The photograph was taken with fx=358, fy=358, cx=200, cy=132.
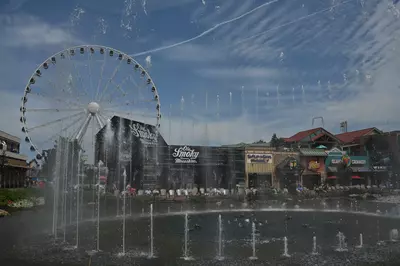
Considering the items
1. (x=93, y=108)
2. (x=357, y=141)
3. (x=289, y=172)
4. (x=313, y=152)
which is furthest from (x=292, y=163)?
(x=93, y=108)

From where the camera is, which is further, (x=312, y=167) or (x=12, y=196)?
(x=312, y=167)

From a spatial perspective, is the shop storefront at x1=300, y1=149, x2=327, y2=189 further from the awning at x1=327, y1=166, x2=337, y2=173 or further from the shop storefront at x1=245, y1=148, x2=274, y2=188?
the shop storefront at x1=245, y1=148, x2=274, y2=188

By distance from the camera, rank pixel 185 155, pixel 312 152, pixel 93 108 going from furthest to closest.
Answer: pixel 312 152
pixel 185 155
pixel 93 108

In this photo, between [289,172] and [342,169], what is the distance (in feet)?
46.7

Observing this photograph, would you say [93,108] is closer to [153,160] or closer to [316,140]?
[153,160]

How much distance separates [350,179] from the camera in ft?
239

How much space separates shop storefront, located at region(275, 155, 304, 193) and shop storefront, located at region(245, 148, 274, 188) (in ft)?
5.45

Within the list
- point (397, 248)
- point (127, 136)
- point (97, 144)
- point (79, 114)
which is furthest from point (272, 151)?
point (397, 248)

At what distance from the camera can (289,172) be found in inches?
2557

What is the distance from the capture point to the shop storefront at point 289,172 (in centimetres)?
6425

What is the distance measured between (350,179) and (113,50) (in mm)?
53339

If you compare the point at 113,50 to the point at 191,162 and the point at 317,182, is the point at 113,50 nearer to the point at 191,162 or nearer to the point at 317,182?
the point at 191,162

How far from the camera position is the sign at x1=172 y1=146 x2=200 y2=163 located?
59.1 meters

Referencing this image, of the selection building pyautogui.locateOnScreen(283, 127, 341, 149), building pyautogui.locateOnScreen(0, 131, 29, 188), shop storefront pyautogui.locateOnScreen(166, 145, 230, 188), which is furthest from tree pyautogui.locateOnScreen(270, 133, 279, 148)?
building pyautogui.locateOnScreen(0, 131, 29, 188)
